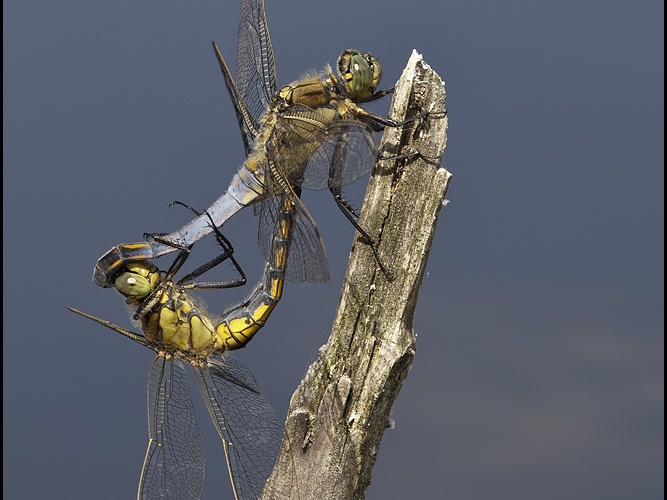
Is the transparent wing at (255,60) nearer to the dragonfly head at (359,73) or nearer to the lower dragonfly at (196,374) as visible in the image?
the dragonfly head at (359,73)

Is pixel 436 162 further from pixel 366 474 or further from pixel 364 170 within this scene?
pixel 366 474

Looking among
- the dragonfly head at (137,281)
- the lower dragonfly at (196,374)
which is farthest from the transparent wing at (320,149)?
the dragonfly head at (137,281)

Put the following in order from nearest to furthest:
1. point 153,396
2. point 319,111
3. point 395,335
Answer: point 395,335 → point 319,111 → point 153,396

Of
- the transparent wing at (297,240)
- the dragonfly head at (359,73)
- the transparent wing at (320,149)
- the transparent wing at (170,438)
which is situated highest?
the dragonfly head at (359,73)

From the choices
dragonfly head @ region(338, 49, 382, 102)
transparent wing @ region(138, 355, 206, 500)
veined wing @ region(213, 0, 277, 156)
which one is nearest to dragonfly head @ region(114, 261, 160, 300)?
transparent wing @ region(138, 355, 206, 500)

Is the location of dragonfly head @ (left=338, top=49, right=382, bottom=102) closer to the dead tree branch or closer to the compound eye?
the compound eye

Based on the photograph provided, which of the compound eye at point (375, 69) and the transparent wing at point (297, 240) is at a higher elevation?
the compound eye at point (375, 69)

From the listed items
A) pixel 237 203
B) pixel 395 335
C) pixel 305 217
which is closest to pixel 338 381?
pixel 395 335
